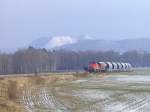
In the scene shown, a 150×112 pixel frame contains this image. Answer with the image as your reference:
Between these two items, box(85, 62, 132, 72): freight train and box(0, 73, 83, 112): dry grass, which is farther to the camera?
Answer: box(85, 62, 132, 72): freight train

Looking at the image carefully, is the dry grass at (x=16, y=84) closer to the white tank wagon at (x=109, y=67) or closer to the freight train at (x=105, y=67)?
the freight train at (x=105, y=67)

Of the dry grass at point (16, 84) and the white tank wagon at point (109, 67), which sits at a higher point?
the white tank wagon at point (109, 67)

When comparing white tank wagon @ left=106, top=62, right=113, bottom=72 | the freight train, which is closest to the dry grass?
the freight train

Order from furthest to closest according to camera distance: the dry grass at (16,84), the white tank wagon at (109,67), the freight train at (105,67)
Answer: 1. the white tank wagon at (109,67)
2. the freight train at (105,67)
3. the dry grass at (16,84)

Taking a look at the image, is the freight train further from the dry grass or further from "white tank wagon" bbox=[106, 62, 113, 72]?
the dry grass

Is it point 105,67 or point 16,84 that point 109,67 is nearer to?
point 105,67

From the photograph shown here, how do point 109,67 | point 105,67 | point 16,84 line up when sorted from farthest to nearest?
point 109,67
point 105,67
point 16,84

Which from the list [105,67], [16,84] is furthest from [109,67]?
[16,84]

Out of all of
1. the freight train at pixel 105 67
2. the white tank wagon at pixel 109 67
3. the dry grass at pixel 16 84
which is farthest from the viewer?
the white tank wagon at pixel 109 67

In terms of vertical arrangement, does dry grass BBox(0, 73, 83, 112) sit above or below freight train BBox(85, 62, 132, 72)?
below

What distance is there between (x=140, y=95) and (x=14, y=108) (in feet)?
64.2

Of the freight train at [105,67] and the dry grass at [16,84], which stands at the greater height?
the freight train at [105,67]

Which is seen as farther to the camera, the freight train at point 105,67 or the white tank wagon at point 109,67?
the white tank wagon at point 109,67

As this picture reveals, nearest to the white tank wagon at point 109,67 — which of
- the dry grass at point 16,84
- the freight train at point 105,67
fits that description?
the freight train at point 105,67
